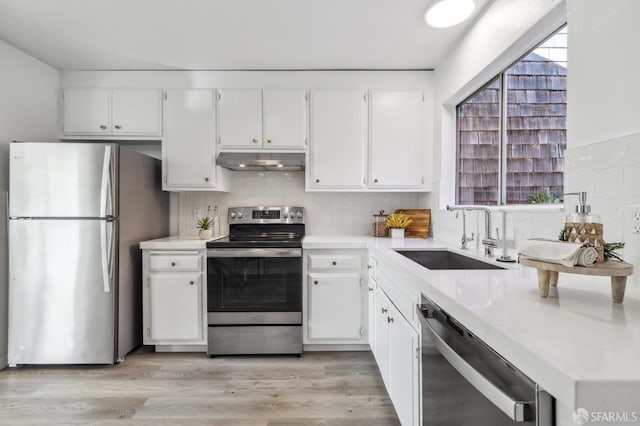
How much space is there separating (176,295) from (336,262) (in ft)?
4.17

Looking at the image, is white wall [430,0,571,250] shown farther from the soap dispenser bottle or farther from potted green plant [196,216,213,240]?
potted green plant [196,216,213,240]

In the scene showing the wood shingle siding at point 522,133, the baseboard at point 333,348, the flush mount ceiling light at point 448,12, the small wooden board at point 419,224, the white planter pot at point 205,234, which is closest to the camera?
the wood shingle siding at point 522,133

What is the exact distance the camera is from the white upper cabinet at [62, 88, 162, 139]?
297 cm

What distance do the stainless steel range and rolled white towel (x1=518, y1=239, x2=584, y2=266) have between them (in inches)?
73.5

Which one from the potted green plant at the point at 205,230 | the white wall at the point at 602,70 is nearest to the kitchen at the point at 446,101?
the white wall at the point at 602,70

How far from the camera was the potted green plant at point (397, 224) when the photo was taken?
2951 millimetres

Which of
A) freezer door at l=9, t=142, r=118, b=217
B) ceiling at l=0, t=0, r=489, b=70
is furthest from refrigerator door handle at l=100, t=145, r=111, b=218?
ceiling at l=0, t=0, r=489, b=70

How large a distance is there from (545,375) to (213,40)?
2.68m

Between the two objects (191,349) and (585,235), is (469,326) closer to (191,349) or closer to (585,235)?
(585,235)

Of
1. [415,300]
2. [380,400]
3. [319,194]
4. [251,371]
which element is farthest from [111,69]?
[380,400]

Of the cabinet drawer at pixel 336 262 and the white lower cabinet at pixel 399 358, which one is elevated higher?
the cabinet drawer at pixel 336 262

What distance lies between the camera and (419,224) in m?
3.10

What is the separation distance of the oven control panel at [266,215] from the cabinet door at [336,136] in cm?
38

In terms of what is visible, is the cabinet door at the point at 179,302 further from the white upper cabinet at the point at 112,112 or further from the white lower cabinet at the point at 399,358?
the white lower cabinet at the point at 399,358
